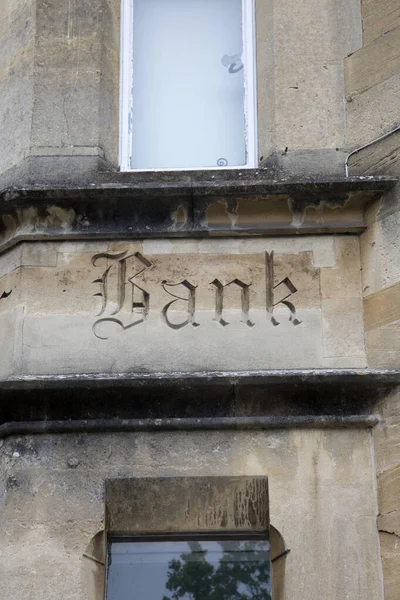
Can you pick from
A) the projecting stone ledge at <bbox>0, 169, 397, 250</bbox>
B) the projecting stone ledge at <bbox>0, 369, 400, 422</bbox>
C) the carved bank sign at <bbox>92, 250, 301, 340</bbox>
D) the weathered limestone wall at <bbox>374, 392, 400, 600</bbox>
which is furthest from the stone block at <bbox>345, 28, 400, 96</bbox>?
the weathered limestone wall at <bbox>374, 392, 400, 600</bbox>

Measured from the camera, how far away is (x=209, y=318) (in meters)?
6.52

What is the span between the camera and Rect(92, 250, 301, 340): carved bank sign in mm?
6523

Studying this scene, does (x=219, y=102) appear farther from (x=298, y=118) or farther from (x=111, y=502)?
(x=111, y=502)

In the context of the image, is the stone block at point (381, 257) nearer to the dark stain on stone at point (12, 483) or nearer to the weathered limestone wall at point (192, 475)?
the weathered limestone wall at point (192, 475)

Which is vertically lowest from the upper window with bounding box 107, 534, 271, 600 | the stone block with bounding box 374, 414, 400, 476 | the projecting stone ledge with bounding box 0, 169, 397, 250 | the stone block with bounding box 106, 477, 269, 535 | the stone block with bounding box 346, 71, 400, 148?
the upper window with bounding box 107, 534, 271, 600

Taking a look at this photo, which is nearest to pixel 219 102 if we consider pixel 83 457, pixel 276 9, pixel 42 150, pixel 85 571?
pixel 276 9

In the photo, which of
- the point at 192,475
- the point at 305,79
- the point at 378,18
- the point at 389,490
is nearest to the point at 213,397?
the point at 192,475

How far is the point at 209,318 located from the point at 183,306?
141 mm

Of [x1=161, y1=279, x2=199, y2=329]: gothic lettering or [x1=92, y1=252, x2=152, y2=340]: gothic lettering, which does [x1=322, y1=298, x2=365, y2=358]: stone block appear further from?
[x1=92, y1=252, x2=152, y2=340]: gothic lettering

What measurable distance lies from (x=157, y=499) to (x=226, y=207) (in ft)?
4.82

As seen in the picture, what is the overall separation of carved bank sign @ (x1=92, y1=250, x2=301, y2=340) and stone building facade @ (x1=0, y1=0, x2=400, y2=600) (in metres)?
0.01

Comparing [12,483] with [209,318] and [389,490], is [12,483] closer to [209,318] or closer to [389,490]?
[209,318]

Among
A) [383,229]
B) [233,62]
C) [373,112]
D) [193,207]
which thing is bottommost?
[383,229]

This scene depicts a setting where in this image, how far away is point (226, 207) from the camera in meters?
6.68
